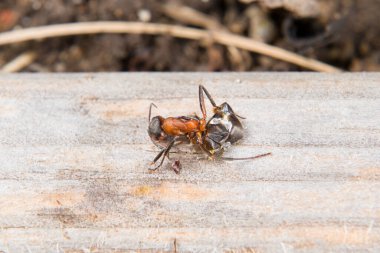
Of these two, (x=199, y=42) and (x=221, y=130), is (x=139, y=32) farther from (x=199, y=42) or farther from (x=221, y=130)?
(x=221, y=130)

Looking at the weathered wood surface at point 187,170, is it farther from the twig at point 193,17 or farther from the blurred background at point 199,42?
the twig at point 193,17

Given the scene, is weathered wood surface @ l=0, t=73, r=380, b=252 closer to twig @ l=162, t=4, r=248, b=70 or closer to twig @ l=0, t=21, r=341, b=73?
twig @ l=0, t=21, r=341, b=73

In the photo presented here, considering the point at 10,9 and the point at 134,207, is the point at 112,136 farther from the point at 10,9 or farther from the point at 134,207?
the point at 10,9

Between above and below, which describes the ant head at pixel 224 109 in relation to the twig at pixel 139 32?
below

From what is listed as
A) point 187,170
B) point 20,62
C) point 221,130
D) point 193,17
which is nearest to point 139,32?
point 193,17

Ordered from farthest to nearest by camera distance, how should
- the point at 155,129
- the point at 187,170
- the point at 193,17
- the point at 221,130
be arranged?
the point at 193,17 < the point at 221,130 < the point at 155,129 < the point at 187,170

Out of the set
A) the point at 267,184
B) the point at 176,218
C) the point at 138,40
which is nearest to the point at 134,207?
the point at 176,218

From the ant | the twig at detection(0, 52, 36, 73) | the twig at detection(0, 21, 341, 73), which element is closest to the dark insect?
the ant

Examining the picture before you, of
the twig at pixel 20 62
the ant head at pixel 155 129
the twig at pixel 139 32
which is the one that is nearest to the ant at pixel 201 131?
the ant head at pixel 155 129
